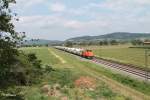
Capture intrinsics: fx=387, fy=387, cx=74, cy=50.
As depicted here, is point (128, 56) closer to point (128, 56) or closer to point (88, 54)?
point (128, 56)

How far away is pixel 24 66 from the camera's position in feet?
115

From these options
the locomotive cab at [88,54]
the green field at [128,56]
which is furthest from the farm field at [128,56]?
the locomotive cab at [88,54]

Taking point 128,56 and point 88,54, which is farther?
point 128,56

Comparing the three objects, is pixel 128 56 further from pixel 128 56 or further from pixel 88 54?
pixel 88 54

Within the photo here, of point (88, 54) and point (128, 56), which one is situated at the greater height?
point (88, 54)

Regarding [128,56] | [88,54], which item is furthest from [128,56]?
[88,54]

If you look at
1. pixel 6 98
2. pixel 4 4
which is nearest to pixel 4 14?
pixel 4 4

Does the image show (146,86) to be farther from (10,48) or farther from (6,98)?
(10,48)

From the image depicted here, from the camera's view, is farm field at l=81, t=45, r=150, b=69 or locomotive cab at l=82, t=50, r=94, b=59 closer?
farm field at l=81, t=45, r=150, b=69

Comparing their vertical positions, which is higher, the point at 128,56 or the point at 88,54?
the point at 88,54

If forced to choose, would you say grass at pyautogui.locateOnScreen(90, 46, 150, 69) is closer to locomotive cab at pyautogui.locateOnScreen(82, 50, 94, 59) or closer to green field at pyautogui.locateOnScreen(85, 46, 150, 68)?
green field at pyautogui.locateOnScreen(85, 46, 150, 68)

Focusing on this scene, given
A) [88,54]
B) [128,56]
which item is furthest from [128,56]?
[88,54]

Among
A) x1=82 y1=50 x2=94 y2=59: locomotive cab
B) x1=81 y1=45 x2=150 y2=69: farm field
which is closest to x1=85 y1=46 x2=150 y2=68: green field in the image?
x1=81 y1=45 x2=150 y2=69: farm field

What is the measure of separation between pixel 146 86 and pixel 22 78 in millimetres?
12465
